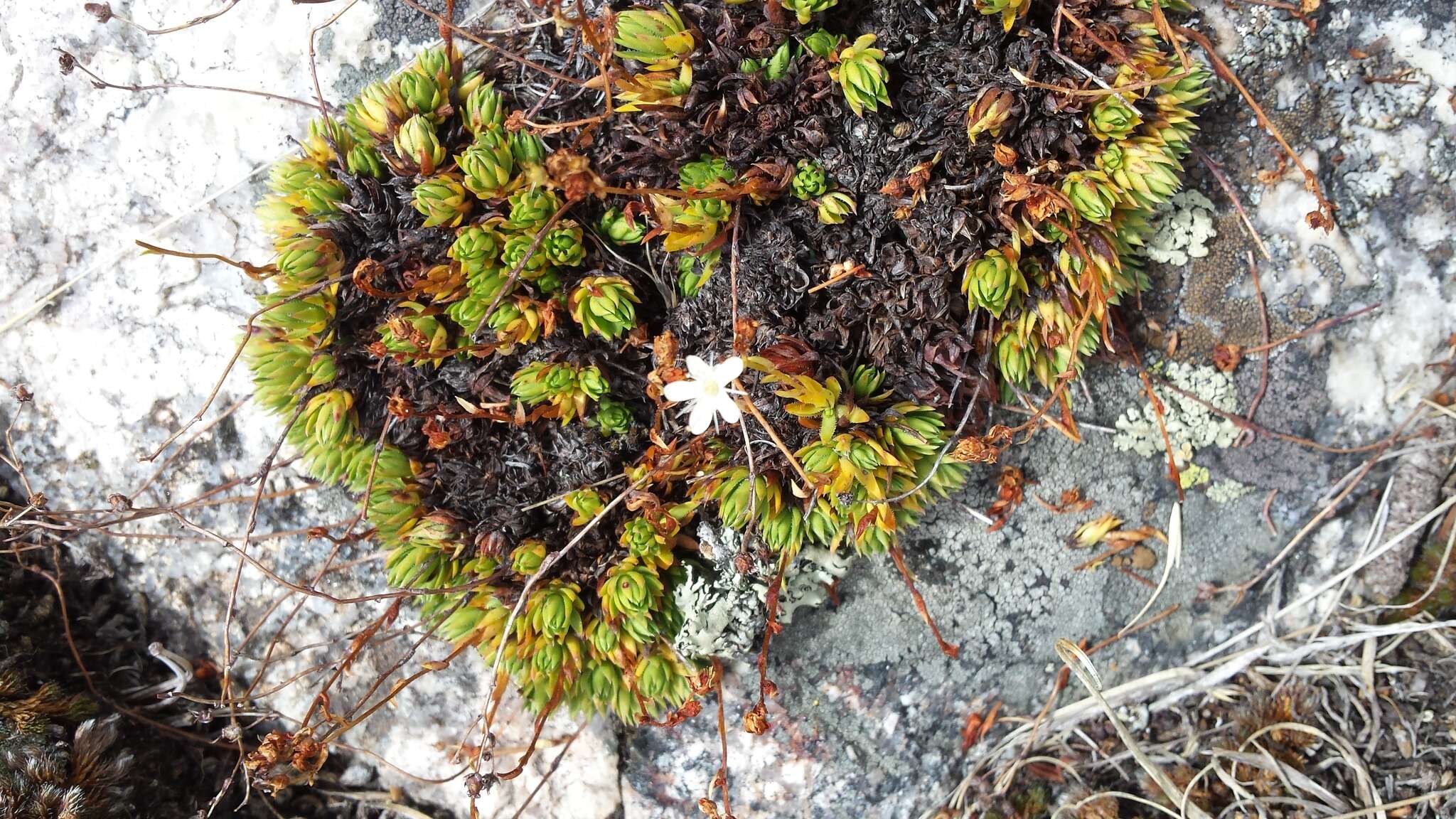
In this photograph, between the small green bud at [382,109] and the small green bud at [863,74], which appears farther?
the small green bud at [382,109]

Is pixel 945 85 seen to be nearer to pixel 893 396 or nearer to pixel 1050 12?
pixel 1050 12

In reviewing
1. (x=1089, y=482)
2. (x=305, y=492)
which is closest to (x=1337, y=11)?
(x=1089, y=482)

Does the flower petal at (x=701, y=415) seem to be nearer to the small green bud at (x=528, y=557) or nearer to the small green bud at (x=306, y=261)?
the small green bud at (x=528, y=557)

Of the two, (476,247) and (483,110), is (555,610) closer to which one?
(476,247)

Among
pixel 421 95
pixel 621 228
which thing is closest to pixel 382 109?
pixel 421 95

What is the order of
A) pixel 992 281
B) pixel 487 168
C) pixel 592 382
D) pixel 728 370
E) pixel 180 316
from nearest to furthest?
pixel 728 370 < pixel 992 281 < pixel 487 168 < pixel 592 382 < pixel 180 316

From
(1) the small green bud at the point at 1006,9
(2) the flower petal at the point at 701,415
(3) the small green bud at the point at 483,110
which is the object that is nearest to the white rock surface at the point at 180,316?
(3) the small green bud at the point at 483,110

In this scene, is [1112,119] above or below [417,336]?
below
